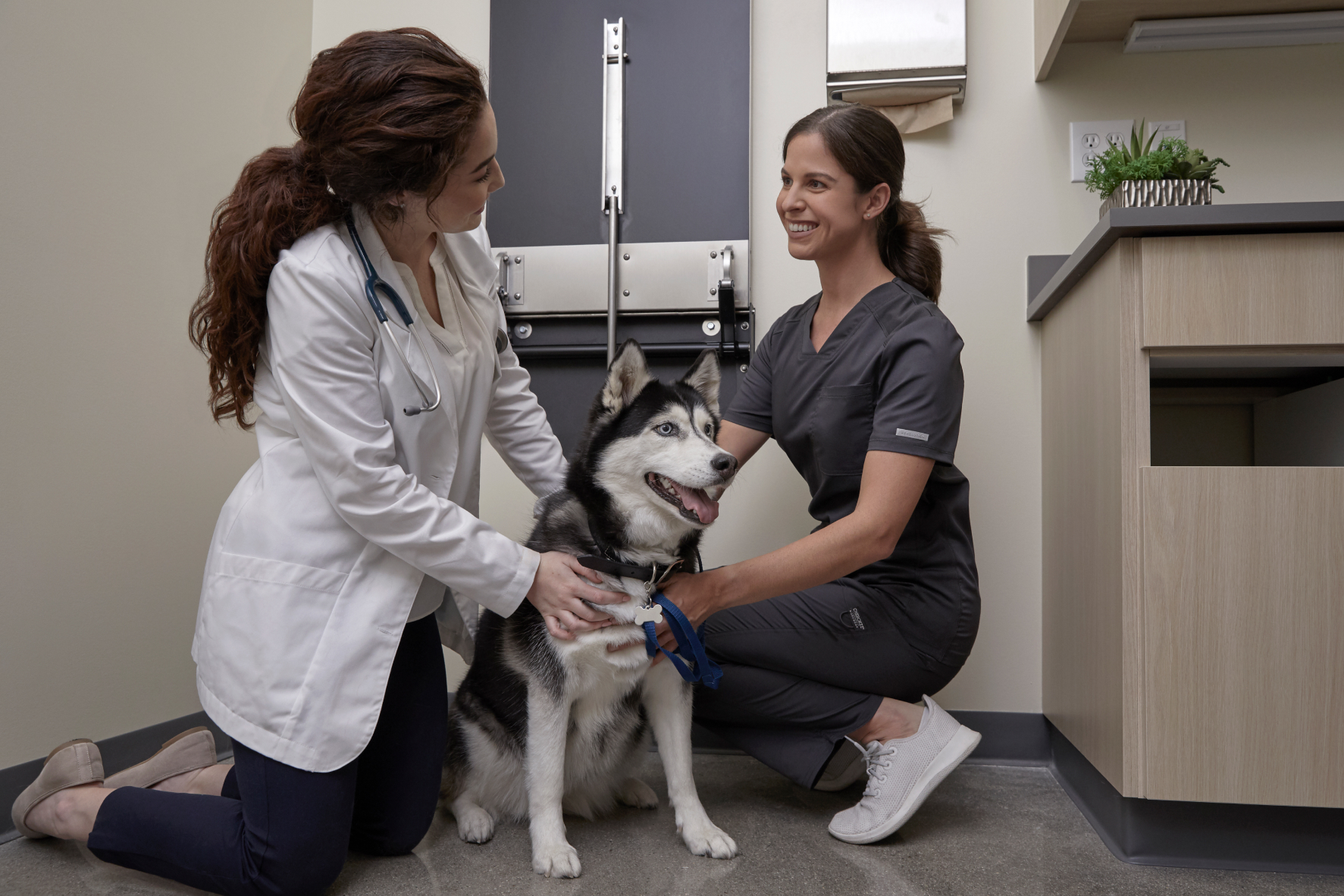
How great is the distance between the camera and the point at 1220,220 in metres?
1.50

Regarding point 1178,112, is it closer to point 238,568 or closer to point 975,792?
point 975,792

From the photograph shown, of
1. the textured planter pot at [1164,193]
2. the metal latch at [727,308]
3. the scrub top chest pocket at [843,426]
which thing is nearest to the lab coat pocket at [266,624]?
the scrub top chest pocket at [843,426]

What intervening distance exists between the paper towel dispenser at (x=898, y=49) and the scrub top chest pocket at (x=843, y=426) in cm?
101

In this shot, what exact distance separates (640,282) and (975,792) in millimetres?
1588

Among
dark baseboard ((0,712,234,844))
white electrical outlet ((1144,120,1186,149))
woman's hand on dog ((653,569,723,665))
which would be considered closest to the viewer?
woman's hand on dog ((653,569,723,665))

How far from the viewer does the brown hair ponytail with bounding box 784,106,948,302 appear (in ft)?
6.00

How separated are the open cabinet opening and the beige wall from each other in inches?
88.8

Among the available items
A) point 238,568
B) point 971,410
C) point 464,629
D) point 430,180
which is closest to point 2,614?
point 238,568

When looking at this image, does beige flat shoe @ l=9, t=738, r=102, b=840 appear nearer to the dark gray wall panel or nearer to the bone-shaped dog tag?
the bone-shaped dog tag

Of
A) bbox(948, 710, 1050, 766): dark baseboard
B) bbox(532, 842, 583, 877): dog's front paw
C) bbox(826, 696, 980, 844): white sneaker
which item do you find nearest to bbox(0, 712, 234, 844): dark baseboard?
→ bbox(532, 842, 583, 877): dog's front paw

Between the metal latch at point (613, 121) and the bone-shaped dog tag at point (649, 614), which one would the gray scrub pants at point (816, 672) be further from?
the metal latch at point (613, 121)

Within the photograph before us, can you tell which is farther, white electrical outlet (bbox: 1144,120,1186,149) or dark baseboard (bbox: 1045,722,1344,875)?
white electrical outlet (bbox: 1144,120,1186,149)

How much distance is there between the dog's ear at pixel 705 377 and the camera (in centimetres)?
171

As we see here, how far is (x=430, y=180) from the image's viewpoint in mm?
1421
